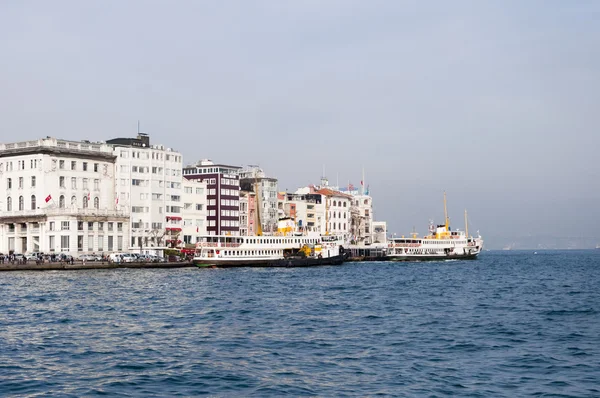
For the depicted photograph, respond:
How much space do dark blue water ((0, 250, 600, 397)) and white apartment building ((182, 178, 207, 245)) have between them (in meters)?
76.9

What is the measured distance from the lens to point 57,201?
126500 millimetres

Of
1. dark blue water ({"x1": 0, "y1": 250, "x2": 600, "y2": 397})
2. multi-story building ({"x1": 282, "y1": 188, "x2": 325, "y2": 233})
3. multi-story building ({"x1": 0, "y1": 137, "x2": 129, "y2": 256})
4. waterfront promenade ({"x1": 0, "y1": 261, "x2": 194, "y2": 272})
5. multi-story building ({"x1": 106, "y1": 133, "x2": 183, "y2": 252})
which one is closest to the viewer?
dark blue water ({"x1": 0, "y1": 250, "x2": 600, "y2": 397})

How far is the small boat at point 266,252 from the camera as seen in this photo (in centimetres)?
12450

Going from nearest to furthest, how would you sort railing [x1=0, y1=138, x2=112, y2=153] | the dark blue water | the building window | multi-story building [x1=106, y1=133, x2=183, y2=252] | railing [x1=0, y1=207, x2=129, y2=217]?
the dark blue water, the building window, railing [x1=0, y1=207, x2=129, y2=217], railing [x1=0, y1=138, x2=112, y2=153], multi-story building [x1=106, y1=133, x2=183, y2=252]

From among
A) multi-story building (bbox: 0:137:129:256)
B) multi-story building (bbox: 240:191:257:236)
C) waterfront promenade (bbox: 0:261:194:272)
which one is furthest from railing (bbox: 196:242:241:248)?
multi-story building (bbox: 240:191:257:236)

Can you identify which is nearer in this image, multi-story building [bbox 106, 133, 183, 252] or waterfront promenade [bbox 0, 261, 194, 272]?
waterfront promenade [bbox 0, 261, 194, 272]

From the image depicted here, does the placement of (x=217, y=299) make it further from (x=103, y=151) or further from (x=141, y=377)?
(x=103, y=151)

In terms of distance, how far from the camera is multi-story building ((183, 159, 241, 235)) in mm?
159000

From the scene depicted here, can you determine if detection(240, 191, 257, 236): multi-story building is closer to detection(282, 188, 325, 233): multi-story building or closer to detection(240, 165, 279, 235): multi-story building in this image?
detection(240, 165, 279, 235): multi-story building

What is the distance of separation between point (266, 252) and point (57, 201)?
32410mm

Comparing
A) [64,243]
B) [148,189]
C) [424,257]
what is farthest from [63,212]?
[424,257]

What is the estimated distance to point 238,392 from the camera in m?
29.0

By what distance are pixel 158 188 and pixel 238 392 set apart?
115380 mm

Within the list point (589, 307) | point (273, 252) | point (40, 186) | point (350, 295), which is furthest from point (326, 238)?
point (589, 307)
